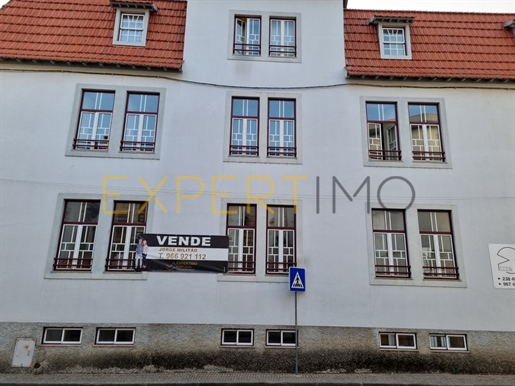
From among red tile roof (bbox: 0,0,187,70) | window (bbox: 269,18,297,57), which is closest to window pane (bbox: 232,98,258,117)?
window (bbox: 269,18,297,57)

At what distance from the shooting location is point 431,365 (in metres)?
9.28

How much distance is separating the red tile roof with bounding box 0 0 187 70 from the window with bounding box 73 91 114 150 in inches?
41.7

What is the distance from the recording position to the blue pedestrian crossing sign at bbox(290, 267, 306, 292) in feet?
30.7

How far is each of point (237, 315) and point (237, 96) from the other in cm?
658

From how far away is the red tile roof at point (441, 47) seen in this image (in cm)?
1121

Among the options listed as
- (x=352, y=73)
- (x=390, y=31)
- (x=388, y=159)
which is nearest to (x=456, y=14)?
(x=390, y=31)

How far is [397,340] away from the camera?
9.55 meters

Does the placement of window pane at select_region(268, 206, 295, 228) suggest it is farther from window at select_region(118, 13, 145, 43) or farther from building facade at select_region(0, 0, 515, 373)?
window at select_region(118, 13, 145, 43)

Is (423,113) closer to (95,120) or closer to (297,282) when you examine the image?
(297,282)

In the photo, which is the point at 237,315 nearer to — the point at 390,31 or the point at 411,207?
the point at 411,207

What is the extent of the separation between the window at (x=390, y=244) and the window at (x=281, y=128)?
3.24 m

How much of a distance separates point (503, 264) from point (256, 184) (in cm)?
741

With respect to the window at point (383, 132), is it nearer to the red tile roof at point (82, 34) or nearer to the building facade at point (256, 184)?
the building facade at point (256, 184)

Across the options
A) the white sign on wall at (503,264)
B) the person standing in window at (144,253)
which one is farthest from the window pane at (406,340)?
the person standing in window at (144,253)
